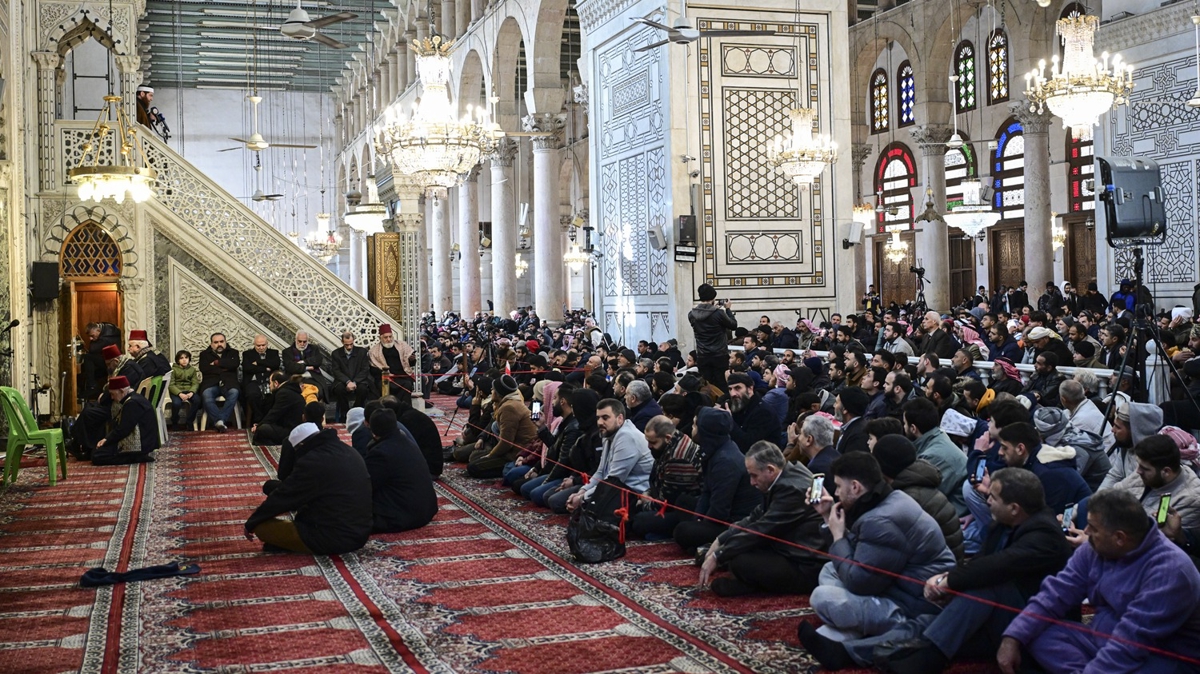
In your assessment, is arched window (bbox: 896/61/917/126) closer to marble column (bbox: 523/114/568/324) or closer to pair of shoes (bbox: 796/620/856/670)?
marble column (bbox: 523/114/568/324)

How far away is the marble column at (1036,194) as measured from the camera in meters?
16.6

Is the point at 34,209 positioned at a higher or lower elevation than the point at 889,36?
lower

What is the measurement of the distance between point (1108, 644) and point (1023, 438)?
1.00 meters

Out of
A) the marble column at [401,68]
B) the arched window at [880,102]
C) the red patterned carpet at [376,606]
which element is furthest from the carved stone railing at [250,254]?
the arched window at [880,102]

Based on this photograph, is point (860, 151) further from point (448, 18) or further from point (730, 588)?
point (730, 588)

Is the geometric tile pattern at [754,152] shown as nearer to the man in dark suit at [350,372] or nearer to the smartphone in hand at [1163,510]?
the man in dark suit at [350,372]

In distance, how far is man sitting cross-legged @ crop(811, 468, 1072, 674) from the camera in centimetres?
319

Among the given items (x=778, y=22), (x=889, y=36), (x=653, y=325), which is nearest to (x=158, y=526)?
(x=653, y=325)

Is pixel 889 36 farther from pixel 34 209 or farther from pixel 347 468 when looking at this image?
pixel 347 468

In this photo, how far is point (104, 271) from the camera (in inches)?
410

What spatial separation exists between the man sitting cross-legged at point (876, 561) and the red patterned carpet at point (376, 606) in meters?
0.18

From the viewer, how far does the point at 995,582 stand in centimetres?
321

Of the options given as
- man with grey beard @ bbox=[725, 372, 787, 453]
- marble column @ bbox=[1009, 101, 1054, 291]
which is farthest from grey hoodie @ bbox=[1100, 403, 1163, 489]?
marble column @ bbox=[1009, 101, 1054, 291]

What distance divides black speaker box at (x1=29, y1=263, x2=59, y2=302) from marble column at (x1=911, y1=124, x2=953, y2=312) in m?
13.0
